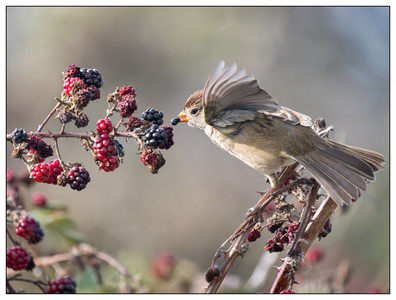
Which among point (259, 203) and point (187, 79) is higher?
point (187, 79)

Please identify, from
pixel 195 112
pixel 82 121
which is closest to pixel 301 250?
pixel 82 121

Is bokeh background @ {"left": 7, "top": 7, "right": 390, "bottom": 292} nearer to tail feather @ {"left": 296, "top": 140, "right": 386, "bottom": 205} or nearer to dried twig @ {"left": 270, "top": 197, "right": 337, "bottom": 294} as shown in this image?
tail feather @ {"left": 296, "top": 140, "right": 386, "bottom": 205}

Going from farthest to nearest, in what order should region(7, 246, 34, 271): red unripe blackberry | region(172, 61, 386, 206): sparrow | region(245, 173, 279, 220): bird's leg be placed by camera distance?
region(172, 61, 386, 206): sparrow < region(7, 246, 34, 271): red unripe blackberry < region(245, 173, 279, 220): bird's leg

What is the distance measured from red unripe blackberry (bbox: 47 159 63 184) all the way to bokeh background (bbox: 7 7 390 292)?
457cm

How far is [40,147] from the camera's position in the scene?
2.31 m

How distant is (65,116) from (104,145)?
24 centimetres

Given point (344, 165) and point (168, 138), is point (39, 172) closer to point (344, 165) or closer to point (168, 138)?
point (168, 138)

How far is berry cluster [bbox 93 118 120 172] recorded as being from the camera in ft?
7.22

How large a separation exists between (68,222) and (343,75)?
7.31 meters

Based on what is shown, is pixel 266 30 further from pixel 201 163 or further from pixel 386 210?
pixel 386 210

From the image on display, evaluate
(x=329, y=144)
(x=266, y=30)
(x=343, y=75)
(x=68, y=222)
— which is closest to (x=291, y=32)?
(x=266, y=30)

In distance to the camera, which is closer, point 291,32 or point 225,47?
point 225,47

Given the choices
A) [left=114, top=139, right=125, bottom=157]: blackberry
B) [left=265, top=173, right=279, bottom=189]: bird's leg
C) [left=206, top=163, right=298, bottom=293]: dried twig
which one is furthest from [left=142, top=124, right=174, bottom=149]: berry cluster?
[left=265, top=173, right=279, bottom=189]: bird's leg

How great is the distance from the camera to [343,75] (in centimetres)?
945
